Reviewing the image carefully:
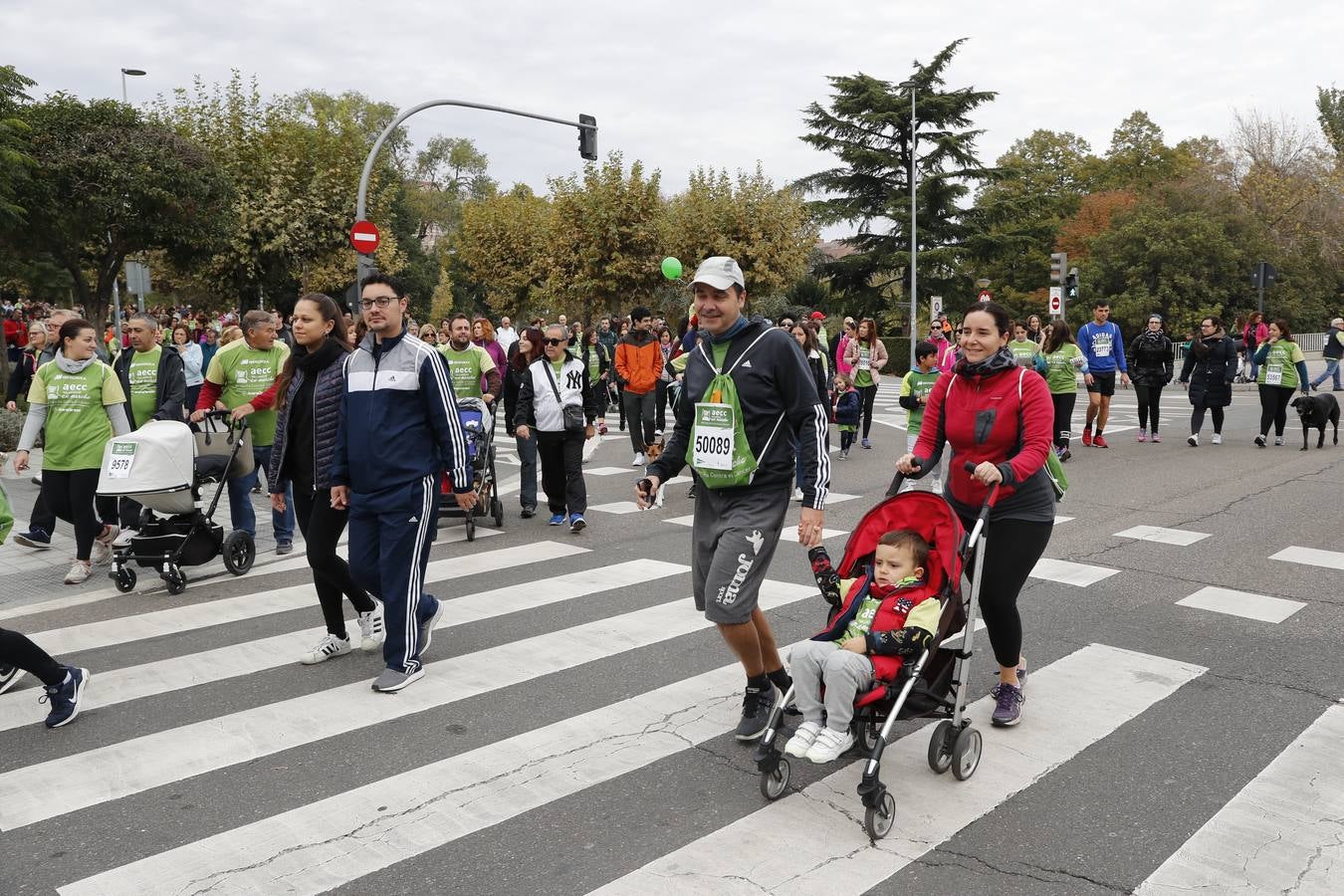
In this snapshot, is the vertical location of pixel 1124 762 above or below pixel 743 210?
below

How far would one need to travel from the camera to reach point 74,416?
7.39m

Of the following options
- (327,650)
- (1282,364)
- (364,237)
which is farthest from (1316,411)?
(364,237)

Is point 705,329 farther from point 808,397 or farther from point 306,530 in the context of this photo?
point 306,530

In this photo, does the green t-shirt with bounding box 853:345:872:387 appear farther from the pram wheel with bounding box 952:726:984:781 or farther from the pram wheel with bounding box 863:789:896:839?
the pram wheel with bounding box 863:789:896:839

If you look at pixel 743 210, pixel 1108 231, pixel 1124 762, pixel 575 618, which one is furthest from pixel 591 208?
pixel 1124 762

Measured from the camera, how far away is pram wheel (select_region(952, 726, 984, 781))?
4.05 metres

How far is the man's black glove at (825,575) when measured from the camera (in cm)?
405

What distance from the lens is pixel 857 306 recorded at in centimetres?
4856

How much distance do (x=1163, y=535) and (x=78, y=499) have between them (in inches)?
336

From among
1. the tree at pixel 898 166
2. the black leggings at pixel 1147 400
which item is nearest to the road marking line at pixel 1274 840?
the black leggings at pixel 1147 400

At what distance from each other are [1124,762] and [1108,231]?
149ft

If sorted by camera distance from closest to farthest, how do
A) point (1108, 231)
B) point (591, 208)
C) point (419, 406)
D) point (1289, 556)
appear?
point (419, 406) < point (1289, 556) < point (591, 208) < point (1108, 231)

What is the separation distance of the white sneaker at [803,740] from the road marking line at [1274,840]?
1.13 meters

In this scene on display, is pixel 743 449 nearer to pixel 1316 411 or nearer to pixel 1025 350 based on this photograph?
pixel 1025 350
